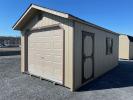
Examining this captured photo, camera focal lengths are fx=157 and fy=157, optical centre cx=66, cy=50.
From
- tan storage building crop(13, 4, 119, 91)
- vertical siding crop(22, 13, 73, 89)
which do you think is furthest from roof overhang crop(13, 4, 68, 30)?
vertical siding crop(22, 13, 73, 89)

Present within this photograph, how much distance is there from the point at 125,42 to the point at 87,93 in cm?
1485

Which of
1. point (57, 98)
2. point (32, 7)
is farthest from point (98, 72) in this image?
point (32, 7)

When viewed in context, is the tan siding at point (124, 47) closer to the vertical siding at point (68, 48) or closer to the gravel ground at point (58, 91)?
the gravel ground at point (58, 91)

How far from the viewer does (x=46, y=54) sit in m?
7.77

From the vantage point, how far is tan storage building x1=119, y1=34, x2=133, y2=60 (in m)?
18.8

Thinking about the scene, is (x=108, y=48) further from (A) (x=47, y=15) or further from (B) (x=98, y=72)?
(A) (x=47, y=15)

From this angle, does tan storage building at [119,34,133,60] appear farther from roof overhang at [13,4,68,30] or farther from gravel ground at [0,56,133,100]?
roof overhang at [13,4,68,30]

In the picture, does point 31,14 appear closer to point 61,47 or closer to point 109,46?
point 61,47

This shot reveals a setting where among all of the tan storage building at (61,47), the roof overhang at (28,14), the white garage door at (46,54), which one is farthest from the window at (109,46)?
the roof overhang at (28,14)

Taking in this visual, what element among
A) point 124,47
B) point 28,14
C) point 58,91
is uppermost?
point 28,14

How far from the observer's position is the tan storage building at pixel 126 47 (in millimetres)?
18805

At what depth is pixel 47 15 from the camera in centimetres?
741

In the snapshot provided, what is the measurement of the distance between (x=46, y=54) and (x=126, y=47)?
13937 millimetres

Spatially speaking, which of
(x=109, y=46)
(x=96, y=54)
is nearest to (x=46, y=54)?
(x=96, y=54)
